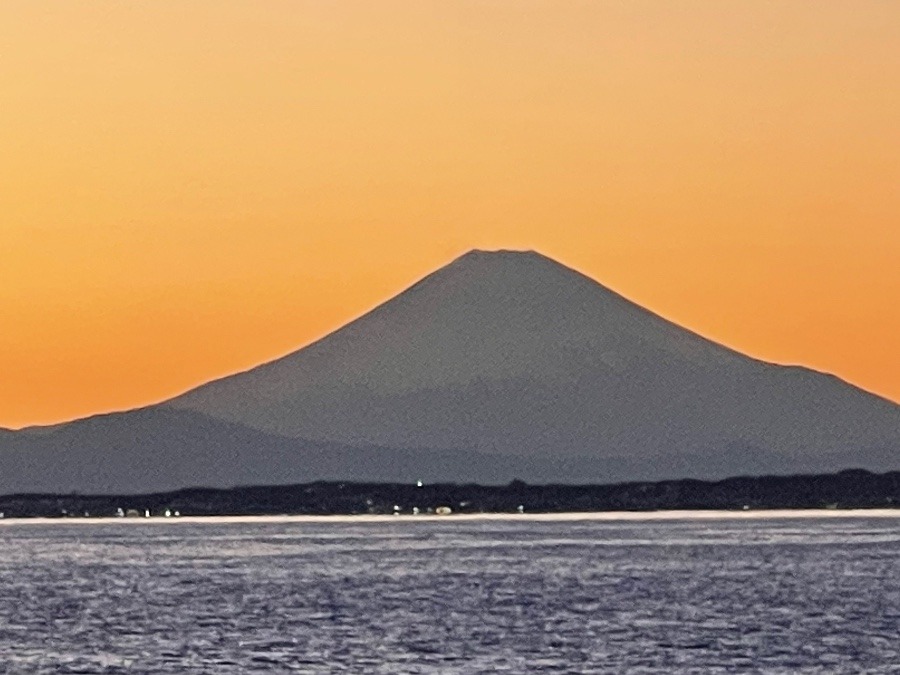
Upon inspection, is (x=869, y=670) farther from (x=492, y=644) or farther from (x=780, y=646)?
(x=492, y=644)

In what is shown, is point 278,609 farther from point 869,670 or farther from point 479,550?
point 479,550

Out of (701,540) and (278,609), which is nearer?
(278,609)

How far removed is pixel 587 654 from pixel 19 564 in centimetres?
7700

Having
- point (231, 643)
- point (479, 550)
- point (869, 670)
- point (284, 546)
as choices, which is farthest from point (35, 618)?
point (284, 546)

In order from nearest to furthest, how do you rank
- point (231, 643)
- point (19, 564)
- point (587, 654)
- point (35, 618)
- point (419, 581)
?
point (587, 654) → point (231, 643) → point (35, 618) → point (419, 581) → point (19, 564)

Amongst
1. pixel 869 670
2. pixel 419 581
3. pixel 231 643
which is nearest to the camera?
pixel 869 670

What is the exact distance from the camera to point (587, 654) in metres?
65.9

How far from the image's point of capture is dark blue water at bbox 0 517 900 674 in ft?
214

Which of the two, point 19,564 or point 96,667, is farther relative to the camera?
point 19,564

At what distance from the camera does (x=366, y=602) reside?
89.6 metres

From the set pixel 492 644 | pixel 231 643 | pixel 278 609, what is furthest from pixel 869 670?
pixel 278 609

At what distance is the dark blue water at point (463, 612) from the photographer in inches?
2571

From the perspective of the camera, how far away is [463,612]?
82750 millimetres

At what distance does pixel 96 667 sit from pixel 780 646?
61.2ft
